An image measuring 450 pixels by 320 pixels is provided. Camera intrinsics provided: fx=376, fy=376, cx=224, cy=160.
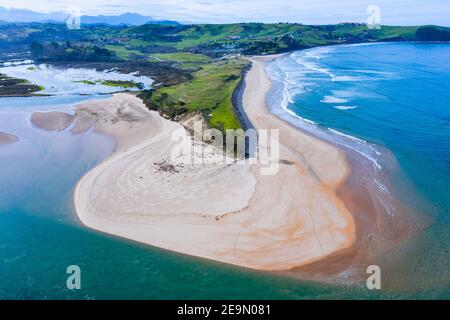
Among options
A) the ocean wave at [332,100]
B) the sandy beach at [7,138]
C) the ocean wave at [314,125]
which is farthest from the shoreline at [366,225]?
the sandy beach at [7,138]

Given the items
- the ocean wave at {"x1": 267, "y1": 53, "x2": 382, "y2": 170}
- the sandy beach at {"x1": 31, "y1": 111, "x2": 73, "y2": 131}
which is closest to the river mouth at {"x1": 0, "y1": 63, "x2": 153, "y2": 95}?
the sandy beach at {"x1": 31, "y1": 111, "x2": 73, "y2": 131}

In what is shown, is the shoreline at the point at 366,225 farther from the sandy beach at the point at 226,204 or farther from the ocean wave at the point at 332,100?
the ocean wave at the point at 332,100

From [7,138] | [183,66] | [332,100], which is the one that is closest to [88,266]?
[7,138]

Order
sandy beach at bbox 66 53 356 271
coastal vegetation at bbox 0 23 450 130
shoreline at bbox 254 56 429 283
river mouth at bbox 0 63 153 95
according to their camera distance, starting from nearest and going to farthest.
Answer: shoreline at bbox 254 56 429 283, sandy beach at bbox 66 53 356 271, coastal vegetation at bbox 0 23 450 130, river mouth at bbox 0 63 153 95

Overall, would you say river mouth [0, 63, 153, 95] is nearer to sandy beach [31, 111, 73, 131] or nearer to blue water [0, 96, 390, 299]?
sandy beach [31, 111, 73, 131]

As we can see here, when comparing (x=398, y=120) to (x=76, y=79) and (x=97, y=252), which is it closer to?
(x=97, y=252)

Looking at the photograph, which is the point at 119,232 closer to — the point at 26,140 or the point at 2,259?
the point at 2,259
